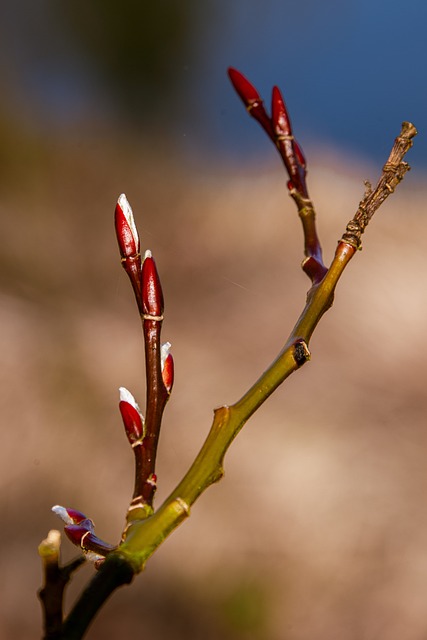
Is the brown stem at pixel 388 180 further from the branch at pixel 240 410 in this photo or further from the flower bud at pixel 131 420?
the flower bud at pixel 131 420

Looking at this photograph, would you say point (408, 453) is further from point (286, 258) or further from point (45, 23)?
point (45, 23)

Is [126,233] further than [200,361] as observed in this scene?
No

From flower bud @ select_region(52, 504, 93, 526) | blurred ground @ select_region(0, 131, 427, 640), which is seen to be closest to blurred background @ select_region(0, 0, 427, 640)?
blurred ground @ select_region(0, 131, 427, 640)

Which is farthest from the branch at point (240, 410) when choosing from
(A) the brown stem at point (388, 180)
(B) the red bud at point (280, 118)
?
(B) the red bud at point (280, 118)

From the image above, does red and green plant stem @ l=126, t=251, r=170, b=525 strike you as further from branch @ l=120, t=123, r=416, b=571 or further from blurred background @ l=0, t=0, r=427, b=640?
blurred background @ l=0, t=0, r=427, b=640

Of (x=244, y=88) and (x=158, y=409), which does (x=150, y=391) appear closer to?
(x=158, y=409)

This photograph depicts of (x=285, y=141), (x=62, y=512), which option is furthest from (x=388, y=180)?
(x=62, y=512)
